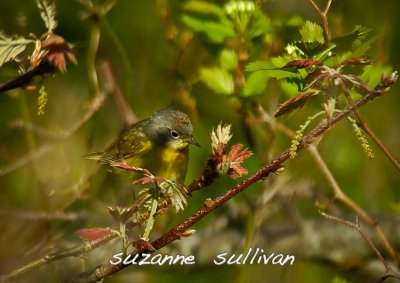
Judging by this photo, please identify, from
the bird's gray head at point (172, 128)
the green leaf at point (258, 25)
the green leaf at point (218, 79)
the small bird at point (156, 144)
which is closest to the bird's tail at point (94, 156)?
the small bird at point (156, 144)

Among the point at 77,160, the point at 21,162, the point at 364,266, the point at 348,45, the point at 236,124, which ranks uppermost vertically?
the point at 348,45

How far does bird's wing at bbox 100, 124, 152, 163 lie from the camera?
1983mm

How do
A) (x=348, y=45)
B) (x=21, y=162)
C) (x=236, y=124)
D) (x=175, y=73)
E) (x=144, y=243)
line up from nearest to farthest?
(x=144, y=243)
(x=348, y=45)
(x=21, y=162)
(x=175, y=73)
(x=236, y=124)

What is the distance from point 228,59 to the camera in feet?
5.91

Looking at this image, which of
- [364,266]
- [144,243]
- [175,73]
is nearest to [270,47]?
[175,73]

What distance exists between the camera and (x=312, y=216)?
265 centimetres

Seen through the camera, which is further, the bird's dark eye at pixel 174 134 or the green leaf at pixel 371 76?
the bird's dark eye at pixel 174 134

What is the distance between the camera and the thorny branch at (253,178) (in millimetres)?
973

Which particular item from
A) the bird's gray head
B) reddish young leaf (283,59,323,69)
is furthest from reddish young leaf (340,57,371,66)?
the bird's gray head

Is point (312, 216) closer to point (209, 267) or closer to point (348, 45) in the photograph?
point (209, 267)

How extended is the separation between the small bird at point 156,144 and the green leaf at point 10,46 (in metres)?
0.72

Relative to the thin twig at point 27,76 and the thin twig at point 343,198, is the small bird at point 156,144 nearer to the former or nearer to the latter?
the thin twig at point 343,198

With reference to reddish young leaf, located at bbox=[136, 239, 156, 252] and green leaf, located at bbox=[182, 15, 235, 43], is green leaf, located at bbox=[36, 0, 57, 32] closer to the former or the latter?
reddish young leaf, located at bbox=[136, 239, 156, 252]

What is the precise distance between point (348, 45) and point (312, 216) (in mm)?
1555
